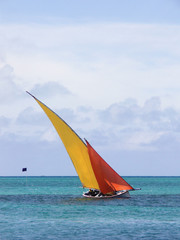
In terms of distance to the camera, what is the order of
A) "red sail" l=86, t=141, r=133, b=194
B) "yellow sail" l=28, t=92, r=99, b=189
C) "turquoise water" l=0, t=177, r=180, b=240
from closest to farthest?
"turquoise water" l=0, t=177, r=180, b=240 < "yellow sail" l=28, t=92, r=99, b=189 < "red sail" l=86, t=141, r=133, b=194

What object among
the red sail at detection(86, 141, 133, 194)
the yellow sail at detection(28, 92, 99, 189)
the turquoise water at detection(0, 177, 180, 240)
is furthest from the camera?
the red sail at detection(86, 141, 133, 194)

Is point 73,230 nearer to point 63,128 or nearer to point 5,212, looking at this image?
point 5,212

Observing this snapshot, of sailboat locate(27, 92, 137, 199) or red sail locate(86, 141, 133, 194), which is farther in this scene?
red sail locate(86, 141, 133, 194)

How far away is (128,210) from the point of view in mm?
46938

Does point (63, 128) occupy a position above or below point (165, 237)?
above

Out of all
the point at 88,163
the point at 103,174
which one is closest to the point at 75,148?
the point at 88,163

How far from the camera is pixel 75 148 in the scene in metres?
54.0

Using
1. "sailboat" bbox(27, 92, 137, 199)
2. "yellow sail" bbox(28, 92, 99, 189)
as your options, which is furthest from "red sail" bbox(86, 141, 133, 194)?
"yellow sail" bbox(28, 92, 99, 189)

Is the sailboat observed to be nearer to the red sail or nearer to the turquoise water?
the red sail

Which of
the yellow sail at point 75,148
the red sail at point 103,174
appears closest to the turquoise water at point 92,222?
the red sail at point 103,174

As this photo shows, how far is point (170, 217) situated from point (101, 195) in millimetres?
14759

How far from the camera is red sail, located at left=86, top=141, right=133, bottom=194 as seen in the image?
53.8 m

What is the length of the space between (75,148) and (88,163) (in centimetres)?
227

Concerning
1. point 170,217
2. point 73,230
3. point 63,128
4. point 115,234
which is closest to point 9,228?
point 73,230
